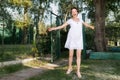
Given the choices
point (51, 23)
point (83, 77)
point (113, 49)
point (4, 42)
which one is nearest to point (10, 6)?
point (51, 23)

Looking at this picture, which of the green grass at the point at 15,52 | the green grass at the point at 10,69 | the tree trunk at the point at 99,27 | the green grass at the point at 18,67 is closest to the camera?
the green grass at the point at 10,69

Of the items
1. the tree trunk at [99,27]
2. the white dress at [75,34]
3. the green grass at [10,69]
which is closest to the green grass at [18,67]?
the green grass at [10,69]

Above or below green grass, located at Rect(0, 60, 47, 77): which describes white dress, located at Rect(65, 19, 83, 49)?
above

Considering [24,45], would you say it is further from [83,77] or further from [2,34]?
[83,77]

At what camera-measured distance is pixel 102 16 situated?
21.6m

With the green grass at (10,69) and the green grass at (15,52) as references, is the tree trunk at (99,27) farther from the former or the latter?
the green grass at (10,69)

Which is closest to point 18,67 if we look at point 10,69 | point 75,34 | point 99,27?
point 10,69

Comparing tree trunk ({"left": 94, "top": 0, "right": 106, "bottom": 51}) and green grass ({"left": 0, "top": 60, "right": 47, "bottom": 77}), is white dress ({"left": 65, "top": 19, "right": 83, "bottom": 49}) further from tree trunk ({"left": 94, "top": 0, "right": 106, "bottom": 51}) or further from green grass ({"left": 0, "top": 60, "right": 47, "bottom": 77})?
tree trunk ({"left": 94, "top": 0, "right": 106, "bottom": 51})

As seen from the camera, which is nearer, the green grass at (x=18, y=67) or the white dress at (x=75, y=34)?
the white dress at (x=75, y=34)

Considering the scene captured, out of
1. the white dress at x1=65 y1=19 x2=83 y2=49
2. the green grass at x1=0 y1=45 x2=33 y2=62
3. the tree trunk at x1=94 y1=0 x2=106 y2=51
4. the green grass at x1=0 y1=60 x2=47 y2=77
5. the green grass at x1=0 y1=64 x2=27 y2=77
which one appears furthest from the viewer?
the tree trunk at x1=94 y1=0 x2=106 y2=51

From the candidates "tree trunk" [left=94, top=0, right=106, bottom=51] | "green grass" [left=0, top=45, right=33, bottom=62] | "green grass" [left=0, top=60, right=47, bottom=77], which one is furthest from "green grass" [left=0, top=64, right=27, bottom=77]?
"tree trunk" [left=94, top=0, right=106, bottom=51]

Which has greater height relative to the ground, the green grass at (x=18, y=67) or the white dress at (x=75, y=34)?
the white dress at (x=75, y=34)

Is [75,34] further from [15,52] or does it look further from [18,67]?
[15,52]

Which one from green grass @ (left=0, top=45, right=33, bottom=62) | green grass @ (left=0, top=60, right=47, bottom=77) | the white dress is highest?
the white dress
